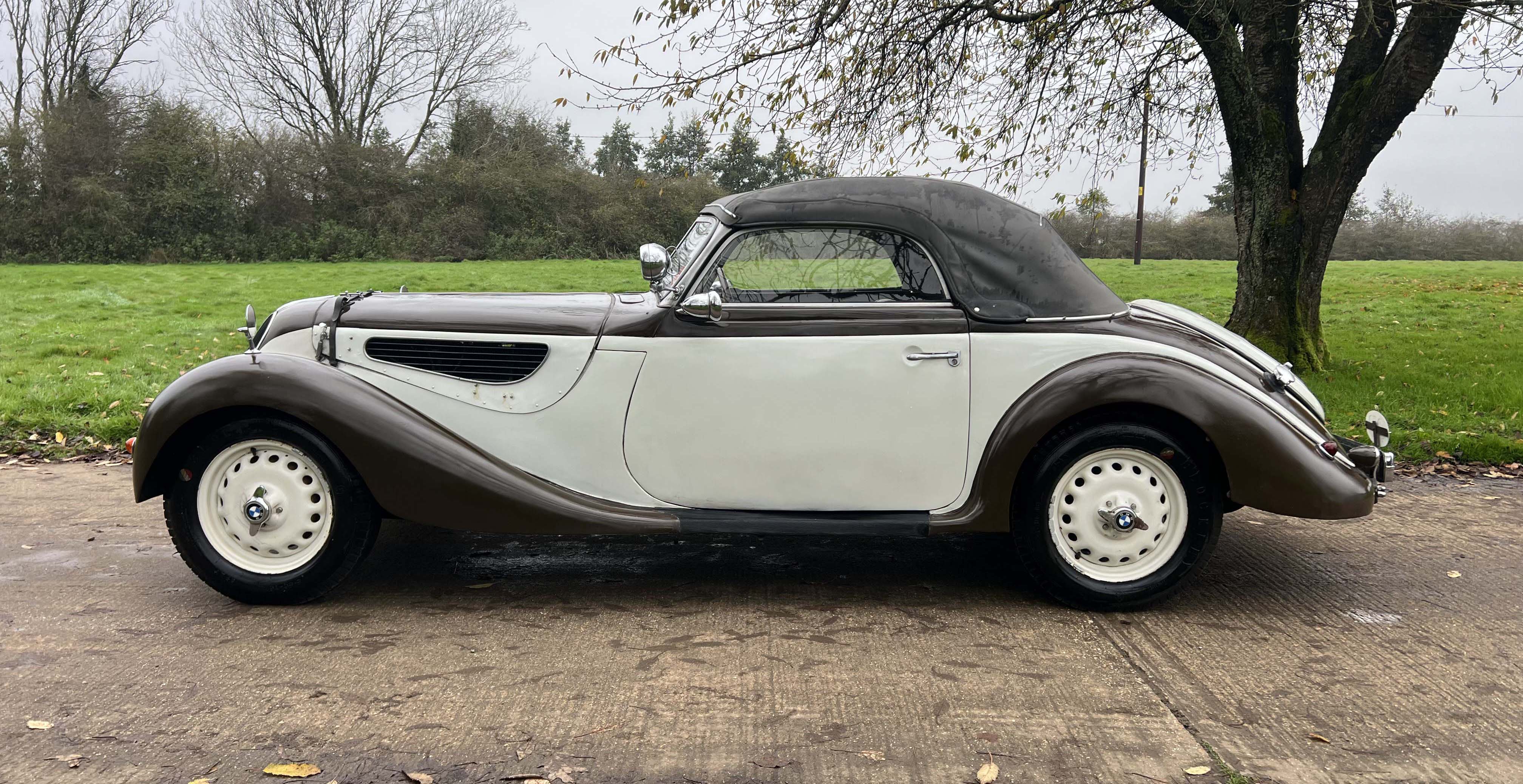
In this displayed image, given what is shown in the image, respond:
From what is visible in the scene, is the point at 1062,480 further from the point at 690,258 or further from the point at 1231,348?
the point at 690,258

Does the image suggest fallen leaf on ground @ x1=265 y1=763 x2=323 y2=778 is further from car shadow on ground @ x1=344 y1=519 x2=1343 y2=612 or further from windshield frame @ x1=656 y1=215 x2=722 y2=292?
windshield frame @ x1=656 y1=215 x2=722 y2=292

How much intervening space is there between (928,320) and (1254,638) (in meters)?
1.67

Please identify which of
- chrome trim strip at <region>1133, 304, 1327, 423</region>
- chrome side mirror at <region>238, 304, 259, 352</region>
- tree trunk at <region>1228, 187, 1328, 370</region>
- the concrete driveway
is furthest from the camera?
tree trunk at <region>1228, 187, 1328, 370</region>

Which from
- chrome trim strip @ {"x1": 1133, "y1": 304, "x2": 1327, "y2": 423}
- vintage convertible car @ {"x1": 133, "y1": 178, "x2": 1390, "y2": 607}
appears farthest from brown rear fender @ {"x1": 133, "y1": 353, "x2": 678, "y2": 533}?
chrome trim strip @ {"x1": 1133, "y1": 304, "x2": 1327, "y2": 423}

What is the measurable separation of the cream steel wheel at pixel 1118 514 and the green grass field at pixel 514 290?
3938 millimetres

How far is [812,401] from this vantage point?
12.3 ft

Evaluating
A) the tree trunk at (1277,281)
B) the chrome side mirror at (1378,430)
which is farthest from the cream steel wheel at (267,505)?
the tree trunk at (1277,281)

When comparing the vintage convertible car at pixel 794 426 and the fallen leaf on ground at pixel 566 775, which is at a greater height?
the vintage convertible car at pixel 794 426

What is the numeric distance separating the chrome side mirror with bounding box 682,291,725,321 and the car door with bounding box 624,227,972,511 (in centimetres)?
2

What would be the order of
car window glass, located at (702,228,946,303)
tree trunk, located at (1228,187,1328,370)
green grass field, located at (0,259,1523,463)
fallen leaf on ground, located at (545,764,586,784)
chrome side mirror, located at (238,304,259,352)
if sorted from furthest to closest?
tree trunk, located at (1228,187,1328,370) → green grass field, located at (0,259,1523,463) → chrome side mirror, located at (238,304,259,352) → car window glass, located at (702,228,946,303) → fallen leaf on ground, located at (545,764,586,784)

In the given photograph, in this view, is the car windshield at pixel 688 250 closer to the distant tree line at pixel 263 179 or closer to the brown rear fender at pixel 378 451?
the brown rear fender at pixel 378 451

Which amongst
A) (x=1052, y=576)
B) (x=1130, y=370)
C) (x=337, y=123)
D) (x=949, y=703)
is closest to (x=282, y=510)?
(x=949, y=703)

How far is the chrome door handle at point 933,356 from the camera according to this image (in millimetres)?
3723

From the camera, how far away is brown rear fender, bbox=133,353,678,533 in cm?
367
